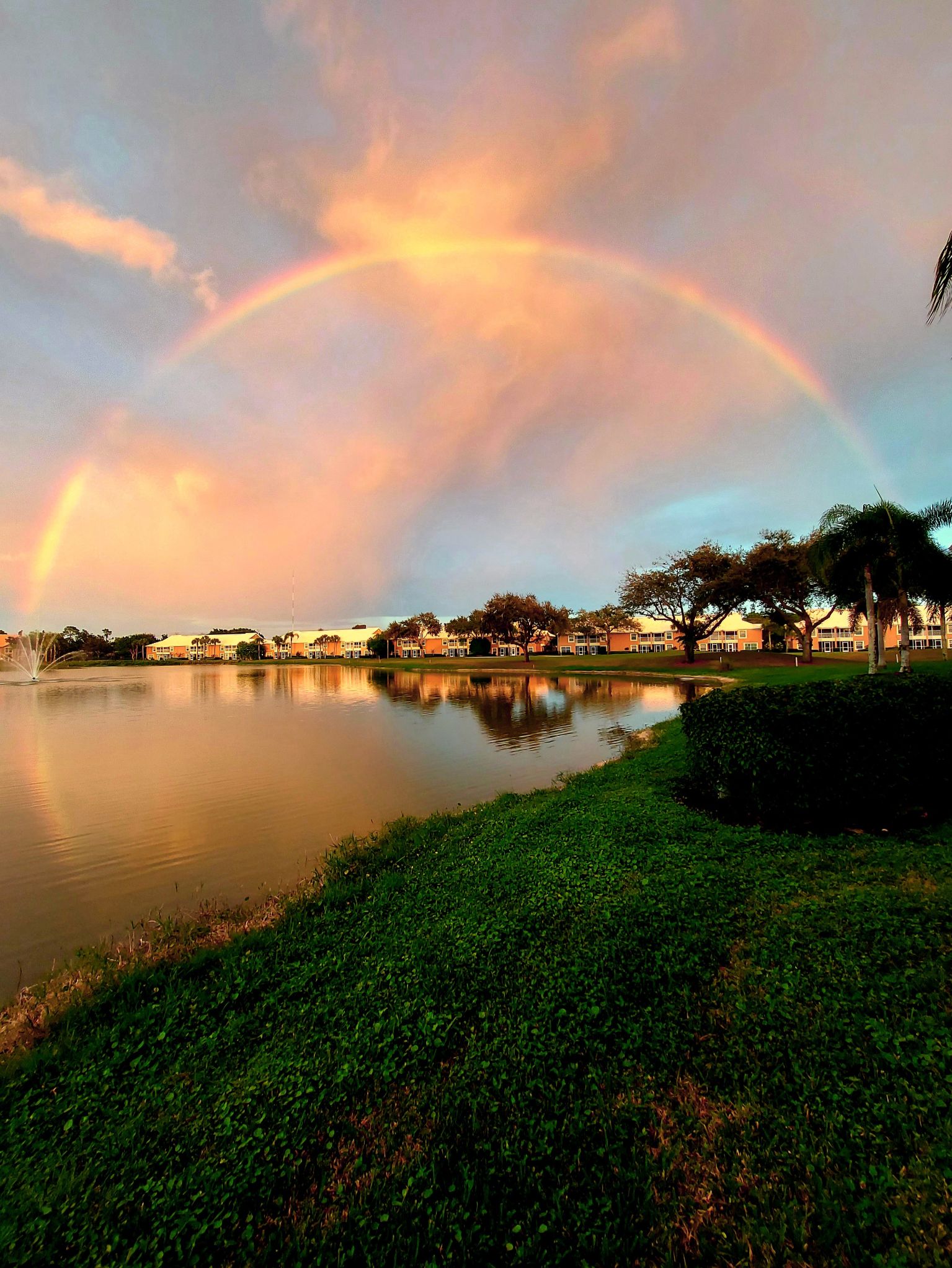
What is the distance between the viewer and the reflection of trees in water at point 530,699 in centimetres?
2083

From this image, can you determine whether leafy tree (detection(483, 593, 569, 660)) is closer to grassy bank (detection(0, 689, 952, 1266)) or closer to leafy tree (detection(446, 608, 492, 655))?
leafy tree (detection(446, 608, 492, 655))

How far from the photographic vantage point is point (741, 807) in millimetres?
7812

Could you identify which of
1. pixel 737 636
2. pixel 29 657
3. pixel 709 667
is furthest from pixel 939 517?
pixel 29 657

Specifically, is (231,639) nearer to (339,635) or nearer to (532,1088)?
(339,635)

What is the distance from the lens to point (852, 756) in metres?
6.89

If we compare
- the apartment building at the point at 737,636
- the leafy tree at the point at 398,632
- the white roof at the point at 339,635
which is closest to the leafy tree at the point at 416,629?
the leafy tree at the point at 398,632

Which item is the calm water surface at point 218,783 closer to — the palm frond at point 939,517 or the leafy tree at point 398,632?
the palm frond at point 939,517

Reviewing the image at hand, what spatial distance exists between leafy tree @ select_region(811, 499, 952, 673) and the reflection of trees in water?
10.7m

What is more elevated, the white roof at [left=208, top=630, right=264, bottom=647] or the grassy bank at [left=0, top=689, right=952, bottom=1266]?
the white roof at [left=208, top=630, right=264, bottom=647]

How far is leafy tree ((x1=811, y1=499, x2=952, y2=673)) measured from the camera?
71.7ft

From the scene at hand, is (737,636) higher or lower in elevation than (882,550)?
lower

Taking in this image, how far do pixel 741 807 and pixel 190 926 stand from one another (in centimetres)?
793

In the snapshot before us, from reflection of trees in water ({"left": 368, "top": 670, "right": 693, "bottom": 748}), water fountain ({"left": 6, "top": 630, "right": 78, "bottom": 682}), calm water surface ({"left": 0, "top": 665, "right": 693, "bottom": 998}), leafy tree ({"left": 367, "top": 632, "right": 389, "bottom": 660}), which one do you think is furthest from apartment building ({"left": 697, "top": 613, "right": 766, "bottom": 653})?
water fountain ({"left": 6, "top": 630, "right": 78, "bottom": 682})

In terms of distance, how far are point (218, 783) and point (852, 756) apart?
14369 millimetres
